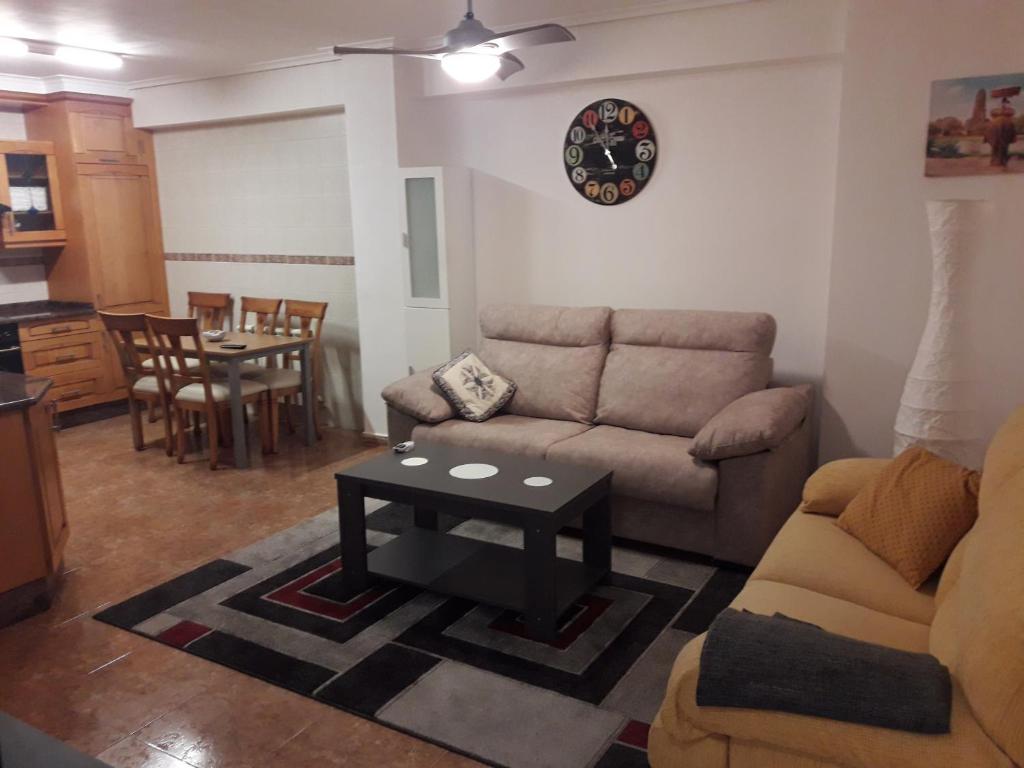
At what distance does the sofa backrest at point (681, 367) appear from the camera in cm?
378

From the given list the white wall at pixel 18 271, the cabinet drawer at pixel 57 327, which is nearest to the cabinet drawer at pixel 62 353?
the cabinet drawer at pixel 57 327

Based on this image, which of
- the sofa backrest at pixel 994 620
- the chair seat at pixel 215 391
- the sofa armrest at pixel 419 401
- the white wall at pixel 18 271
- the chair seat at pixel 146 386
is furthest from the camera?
the white wall at pixel 18 271

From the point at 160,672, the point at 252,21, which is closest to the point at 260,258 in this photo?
the point at 252,21

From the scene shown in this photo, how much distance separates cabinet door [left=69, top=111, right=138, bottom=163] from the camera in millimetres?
5758

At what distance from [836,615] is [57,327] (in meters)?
5.48

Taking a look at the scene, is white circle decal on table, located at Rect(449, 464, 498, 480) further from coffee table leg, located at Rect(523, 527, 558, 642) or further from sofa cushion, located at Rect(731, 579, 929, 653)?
sofa cushion, located at Rect(731, 579, 929, 653)

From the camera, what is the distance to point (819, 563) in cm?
239

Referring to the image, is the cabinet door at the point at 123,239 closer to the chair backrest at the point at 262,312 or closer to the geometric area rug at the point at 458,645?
the chair backrest at the point at 262,312

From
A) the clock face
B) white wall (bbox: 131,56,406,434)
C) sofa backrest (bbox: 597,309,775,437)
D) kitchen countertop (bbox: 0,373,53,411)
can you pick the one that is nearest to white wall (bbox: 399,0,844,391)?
the clock face

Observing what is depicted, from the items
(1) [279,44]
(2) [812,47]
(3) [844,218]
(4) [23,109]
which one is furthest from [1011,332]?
(4) [23,109]

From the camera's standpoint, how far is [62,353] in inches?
226

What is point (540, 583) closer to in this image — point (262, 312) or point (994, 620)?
point (994, 620)

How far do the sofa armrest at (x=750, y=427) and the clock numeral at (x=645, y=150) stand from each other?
5.18 feet

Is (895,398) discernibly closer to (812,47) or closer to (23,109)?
(812,47)
